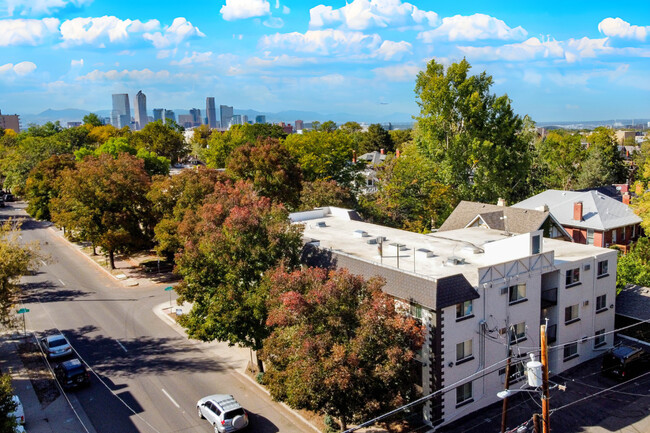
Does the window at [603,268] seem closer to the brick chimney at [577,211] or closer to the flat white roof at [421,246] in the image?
the flat white roof at [421,246]

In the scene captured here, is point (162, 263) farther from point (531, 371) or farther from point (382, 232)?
point (531, 371)

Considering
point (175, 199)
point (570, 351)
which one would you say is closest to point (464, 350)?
point (570, 351)

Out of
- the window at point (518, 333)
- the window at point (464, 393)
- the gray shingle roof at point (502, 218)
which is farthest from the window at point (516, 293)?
the gray shingle roof at point (502, 218)

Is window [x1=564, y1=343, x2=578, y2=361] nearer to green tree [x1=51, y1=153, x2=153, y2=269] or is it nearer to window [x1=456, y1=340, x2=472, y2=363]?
window [x1=456, y1=340, x2=472, y2=363]

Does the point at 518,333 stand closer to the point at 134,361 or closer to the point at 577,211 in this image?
the point at 134,361

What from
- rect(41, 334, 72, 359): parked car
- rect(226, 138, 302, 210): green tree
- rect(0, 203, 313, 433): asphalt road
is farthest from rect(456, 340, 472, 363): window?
rect(226, 138, 302, 210): green tree
